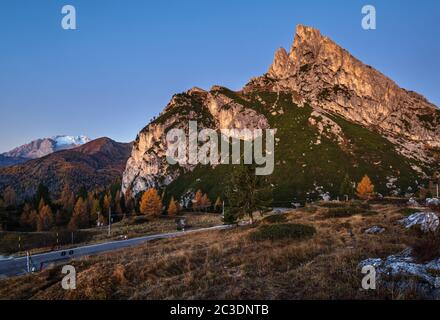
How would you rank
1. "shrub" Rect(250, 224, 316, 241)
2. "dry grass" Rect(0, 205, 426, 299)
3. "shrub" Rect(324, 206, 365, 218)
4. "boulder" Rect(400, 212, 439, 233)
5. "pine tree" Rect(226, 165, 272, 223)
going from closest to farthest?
"dry grass" Rect(0, 205, 426, 299) < "boulder" Rect(400, 212, 439, 233) < "shrub" Rect(250, 224, 316, 241) < "shrub" Rect(324, 206, 365, 218) < "pine tree" Rect(226, 165, 272, 223)


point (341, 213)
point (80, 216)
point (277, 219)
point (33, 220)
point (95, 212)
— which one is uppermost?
point (341, 213)

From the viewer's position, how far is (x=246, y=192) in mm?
49531

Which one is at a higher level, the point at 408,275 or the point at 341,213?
the point at 408,275

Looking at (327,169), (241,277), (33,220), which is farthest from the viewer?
(327,169)

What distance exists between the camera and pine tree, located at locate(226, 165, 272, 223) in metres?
49.4

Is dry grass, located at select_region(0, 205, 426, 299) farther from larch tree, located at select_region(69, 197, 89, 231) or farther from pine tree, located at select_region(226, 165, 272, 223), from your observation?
larch tree, located at select_region(69, 197, 89, 231)

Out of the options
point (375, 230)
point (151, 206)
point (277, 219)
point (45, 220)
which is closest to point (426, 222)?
point (375, 230)

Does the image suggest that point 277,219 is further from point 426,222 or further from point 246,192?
point 426,222

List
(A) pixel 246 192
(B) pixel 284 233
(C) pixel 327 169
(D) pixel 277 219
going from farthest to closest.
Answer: (C) pixel 327 169
(A) pixel 246 192
(D) pixel 277 219
(B) pixel 284 233

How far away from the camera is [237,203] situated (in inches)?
1972

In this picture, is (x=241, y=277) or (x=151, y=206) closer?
(x=241, y=277)

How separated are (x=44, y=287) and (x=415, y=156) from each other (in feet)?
746

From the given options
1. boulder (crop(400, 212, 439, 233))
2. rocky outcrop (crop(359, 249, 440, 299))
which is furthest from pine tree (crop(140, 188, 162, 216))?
rocky outcrop (crop(359, 249, 440, 299))

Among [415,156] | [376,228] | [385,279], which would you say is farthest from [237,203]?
[415,156]
